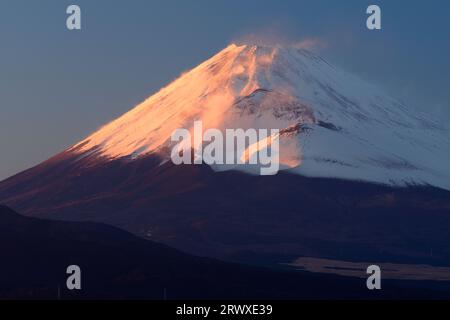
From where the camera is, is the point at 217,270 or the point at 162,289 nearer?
the point at 162,289

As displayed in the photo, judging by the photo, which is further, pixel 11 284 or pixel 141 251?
pixel 141 251

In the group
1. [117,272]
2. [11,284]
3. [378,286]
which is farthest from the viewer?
[378,286]

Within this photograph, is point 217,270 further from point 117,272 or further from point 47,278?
point 47,278
